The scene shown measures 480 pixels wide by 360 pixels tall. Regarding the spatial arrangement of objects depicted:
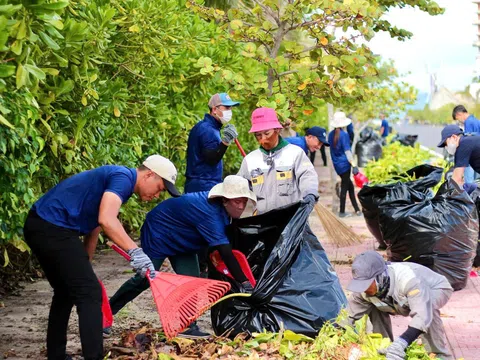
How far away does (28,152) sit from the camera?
588cm

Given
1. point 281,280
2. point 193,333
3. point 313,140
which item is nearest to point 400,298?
point 281,280

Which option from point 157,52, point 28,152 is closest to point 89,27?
point 28,152

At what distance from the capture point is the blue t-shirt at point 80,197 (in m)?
A: 4.76

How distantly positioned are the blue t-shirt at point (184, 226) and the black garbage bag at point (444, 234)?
2557 millimetres

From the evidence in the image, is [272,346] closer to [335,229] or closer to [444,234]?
[444,234]

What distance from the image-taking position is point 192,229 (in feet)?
18.7

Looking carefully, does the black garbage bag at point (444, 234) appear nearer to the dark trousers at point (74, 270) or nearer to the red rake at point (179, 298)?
the red rake at point (179, 298)

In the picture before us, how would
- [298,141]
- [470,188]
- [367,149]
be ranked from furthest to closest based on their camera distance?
1. [367,149]
2. [298,141]
3. [470,188]

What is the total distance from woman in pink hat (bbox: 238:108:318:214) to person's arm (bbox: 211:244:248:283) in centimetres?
100

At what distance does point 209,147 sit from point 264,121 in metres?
1.08

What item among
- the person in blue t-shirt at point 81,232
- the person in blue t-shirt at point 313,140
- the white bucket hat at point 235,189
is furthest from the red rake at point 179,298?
the person in blue t-shirt at point 313,140

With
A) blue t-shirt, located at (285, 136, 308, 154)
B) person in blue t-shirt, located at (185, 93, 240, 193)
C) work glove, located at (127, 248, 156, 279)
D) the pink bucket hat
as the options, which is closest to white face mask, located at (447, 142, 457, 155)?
blue t-shirt, located at (285, 136, 308, 154)

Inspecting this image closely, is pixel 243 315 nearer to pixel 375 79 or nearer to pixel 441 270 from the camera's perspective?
pixel 441 270

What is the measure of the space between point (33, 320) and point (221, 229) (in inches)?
77.4
